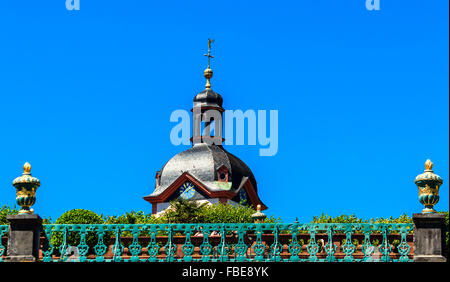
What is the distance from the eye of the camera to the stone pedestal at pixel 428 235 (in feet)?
57.9

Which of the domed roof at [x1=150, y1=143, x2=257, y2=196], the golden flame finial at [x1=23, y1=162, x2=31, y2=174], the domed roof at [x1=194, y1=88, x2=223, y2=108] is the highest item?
the domed roof at [x1=194, y1=88, x2=223, y2=108]

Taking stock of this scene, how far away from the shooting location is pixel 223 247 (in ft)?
60.8

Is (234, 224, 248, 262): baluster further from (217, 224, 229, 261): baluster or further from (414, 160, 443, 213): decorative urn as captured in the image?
(414, 160, 443, 213): decorative urn

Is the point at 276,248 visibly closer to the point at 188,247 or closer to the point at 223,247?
the point at 223,247

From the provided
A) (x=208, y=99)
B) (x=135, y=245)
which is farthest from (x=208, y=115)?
(x=135, y=245)

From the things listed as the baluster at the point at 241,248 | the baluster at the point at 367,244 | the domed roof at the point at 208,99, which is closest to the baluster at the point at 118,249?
the baluster at the point at 241,248

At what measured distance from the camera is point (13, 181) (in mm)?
18656

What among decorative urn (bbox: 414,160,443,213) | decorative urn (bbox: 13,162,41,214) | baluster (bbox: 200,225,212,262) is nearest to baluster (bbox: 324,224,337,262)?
decorative urn (bbox: 414,160,443,213)

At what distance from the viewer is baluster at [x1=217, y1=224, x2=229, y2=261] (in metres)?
18.5

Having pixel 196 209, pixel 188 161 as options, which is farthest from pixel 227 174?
pixel 196 209

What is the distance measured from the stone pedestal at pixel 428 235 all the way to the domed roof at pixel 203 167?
130 ft

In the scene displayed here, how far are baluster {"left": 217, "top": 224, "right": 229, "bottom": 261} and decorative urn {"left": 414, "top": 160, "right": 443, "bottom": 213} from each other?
392cm
